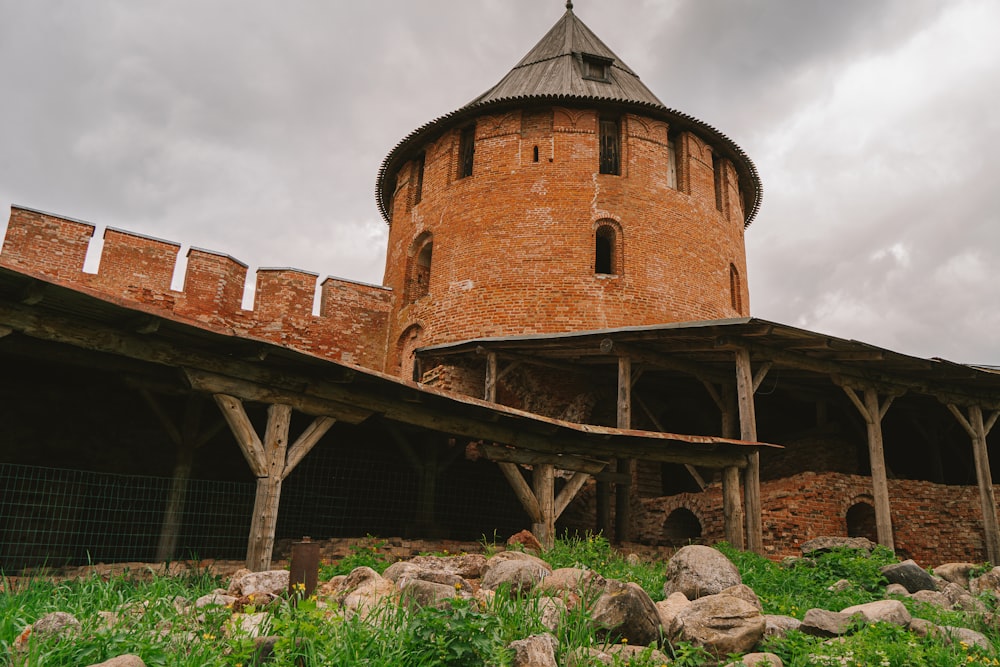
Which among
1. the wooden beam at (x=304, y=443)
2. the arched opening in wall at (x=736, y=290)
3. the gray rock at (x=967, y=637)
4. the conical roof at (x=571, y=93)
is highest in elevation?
the conical roof at (x=571, y=93)

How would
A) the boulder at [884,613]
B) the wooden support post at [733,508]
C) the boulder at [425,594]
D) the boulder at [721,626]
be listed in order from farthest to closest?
1. the wooden support post at [733,508]
2. the boulder at [884,613]
3. the boulder at [721,626]
4. the boulder at [425,594]

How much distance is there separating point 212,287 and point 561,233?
758 cm

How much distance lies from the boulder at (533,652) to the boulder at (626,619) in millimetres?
629

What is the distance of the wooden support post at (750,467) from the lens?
430 inches

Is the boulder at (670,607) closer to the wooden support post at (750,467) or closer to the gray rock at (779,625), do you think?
the gray rock at (779,625)

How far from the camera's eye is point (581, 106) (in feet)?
57.6

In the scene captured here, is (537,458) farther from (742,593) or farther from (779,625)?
(779,625)

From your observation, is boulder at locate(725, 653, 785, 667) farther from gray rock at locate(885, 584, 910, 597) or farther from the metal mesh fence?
the metal mesh fence

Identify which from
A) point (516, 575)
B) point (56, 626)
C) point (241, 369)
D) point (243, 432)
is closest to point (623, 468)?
point (243, 432)

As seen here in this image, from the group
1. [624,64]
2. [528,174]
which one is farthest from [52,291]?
[624,64]

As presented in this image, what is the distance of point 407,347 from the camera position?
59.1 feet

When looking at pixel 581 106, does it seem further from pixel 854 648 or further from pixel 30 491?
pixel 854 648

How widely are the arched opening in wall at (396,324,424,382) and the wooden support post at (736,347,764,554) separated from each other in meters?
8.11

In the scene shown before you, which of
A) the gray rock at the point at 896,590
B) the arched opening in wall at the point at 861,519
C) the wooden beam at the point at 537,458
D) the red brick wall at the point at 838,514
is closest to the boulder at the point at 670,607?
the gray rock at the point at 896,590
